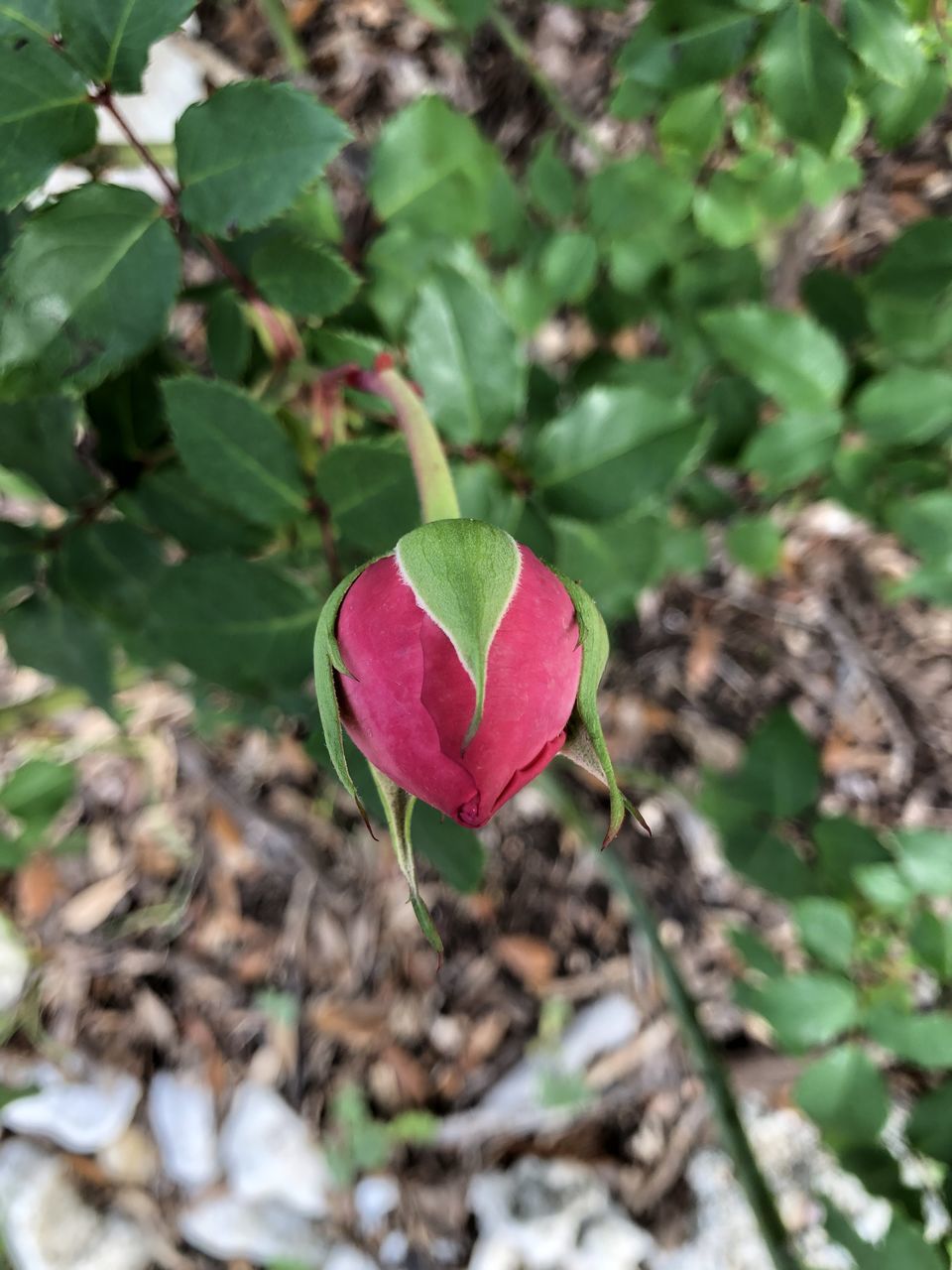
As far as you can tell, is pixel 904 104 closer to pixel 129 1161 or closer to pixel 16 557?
pixel 16 557

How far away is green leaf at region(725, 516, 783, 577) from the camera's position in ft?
3.93

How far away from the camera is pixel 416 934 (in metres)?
1.57

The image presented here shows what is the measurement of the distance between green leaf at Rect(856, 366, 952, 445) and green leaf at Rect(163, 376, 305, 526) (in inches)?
23.1

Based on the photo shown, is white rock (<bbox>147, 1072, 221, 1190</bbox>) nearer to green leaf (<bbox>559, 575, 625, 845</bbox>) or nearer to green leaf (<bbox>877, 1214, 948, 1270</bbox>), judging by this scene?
green leaf (<bbox>877, 1214, 948, 1270</bbox>)

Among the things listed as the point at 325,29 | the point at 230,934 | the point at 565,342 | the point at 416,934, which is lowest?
the point at 416,934

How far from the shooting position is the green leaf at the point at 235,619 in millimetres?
662

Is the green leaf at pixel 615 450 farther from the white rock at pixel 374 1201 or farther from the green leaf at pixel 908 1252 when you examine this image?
the white rock at pixel 374 1201

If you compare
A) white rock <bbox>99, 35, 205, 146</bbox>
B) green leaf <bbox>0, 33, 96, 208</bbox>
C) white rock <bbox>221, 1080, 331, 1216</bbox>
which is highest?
white rock <bbox>99, 35, 205, 146</bbox>

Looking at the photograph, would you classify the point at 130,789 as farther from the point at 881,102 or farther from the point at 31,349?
the point at 881,102

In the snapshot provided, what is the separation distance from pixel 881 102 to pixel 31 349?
62 centimetres

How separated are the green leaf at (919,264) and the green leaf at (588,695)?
2.00 feet

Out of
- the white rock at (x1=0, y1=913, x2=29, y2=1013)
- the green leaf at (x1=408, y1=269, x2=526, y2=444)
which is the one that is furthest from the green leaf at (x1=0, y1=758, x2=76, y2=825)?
the green leaf at (x1=408, y1=269, x2=526, y2=444)

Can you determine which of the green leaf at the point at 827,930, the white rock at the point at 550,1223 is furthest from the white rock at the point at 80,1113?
the green leaf at the point at 827,930

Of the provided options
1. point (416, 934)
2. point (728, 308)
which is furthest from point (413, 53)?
point (416, 934)
